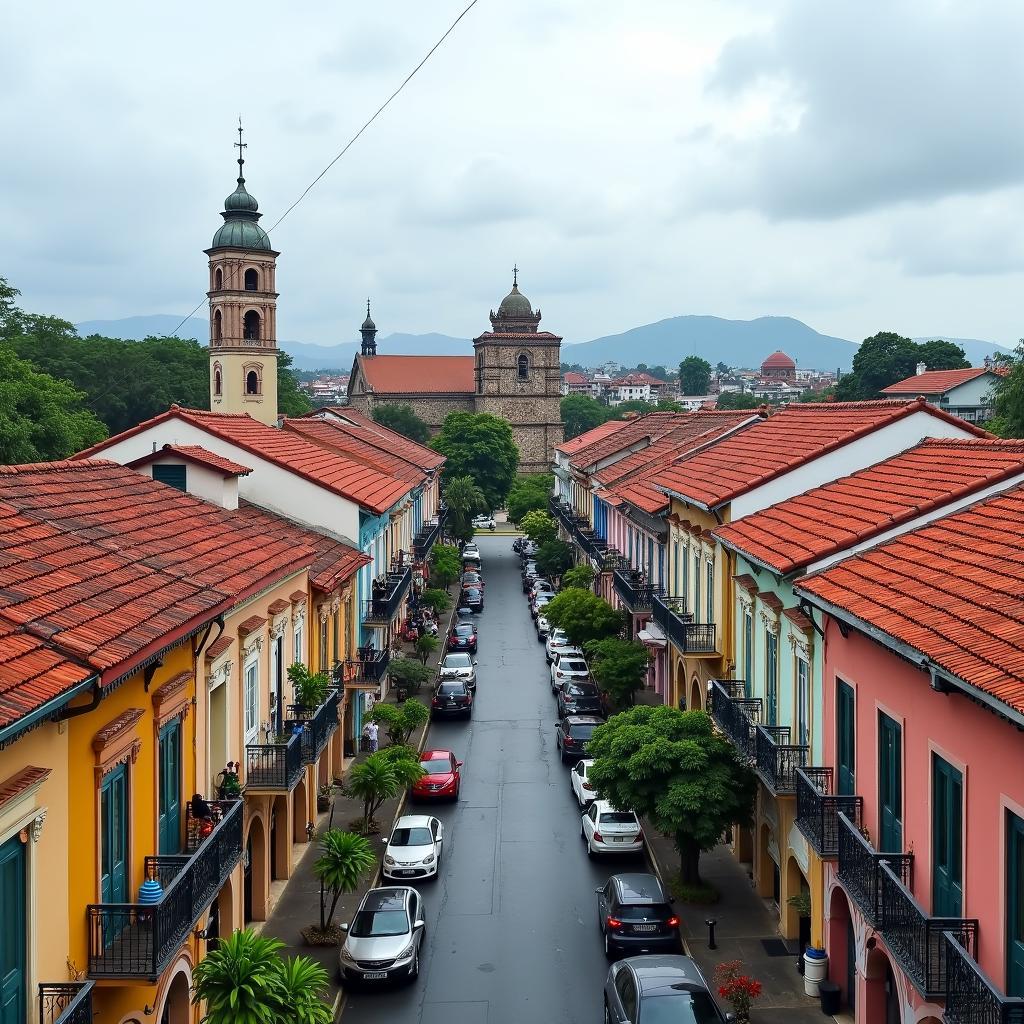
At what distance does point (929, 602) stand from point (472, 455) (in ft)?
258

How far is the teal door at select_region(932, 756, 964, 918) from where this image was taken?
1301 centimetres

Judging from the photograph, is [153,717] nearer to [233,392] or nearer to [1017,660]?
[1017,660]

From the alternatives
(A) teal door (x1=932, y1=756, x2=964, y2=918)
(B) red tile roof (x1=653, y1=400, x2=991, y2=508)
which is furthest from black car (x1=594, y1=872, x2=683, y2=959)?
(A) teal door (x1=932, y1=756, x2=964, y2=918)

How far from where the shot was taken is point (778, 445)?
1104 inches

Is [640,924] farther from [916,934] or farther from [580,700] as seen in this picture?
[580,700]

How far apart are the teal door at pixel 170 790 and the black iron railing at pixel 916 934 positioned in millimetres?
8832

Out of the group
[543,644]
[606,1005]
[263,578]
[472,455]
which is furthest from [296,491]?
[472,455]

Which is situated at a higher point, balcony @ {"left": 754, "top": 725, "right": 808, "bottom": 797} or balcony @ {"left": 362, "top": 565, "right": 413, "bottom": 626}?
balcony @ {"left": 362, "top": 565, "right": 413, "bottom": 626}

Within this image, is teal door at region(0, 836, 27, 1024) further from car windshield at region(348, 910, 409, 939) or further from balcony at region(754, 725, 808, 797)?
balcony at region(754, 725, 808, 797)

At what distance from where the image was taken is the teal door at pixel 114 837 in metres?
12.7

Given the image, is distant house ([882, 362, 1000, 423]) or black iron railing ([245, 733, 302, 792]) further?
distant house ([882, 362, 1000, 423])

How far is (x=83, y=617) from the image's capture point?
12.0 m

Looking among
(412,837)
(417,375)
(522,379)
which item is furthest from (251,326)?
(417,375)

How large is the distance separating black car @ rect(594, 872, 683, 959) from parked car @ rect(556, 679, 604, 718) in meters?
15.3
